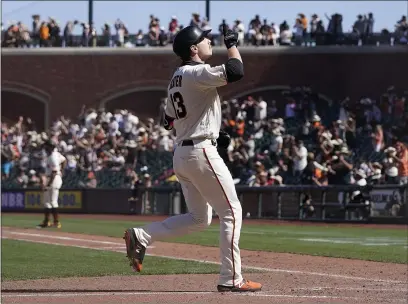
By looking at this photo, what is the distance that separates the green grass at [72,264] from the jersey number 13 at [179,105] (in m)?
2.78

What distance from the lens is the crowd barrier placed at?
81.3 feet

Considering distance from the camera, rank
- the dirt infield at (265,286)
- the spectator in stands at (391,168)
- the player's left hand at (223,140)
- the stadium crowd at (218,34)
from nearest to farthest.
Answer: the dirt infield at (265,286) → the player's left hand at (223,140) → the spectator in stands at (391,168) → the stadium crowd at (218,34)

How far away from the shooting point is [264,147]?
3148 centimetres

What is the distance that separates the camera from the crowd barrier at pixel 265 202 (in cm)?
2478

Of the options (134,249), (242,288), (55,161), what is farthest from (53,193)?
(242,288)

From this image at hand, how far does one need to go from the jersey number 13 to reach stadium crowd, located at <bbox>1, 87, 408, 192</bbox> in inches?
633

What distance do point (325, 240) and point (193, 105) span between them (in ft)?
31.7

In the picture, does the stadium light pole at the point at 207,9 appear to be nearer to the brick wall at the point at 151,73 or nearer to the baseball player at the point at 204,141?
the brick wall at the point at 151,73

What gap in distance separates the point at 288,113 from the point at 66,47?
14612 mm

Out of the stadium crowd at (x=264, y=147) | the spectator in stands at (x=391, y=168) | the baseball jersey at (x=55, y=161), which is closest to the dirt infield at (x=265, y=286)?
the baseball jersey at (x=55, y=161)

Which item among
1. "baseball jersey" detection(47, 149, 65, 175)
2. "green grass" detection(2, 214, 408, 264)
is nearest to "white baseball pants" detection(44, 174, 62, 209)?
"baseball jersey" detection(47, 149, 65, 175)

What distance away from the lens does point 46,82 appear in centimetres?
4775

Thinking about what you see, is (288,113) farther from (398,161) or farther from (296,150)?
(398,161)

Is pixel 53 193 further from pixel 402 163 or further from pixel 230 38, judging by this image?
pixel 230 38
